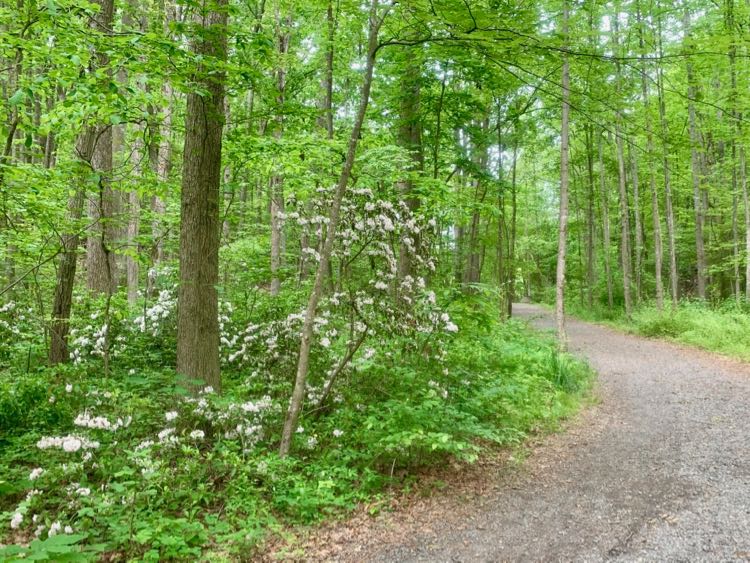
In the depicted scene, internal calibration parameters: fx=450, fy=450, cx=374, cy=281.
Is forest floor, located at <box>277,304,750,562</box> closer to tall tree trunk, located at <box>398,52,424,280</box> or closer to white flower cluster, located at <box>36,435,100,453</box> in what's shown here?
white flower cluster, located at <box>36,435,100,453</box>

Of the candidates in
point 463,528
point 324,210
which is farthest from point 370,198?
point 463,528

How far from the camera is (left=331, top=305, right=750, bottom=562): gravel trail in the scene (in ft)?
11.9

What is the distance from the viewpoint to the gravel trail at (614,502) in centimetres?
362

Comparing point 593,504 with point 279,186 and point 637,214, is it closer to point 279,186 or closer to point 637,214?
point 279,186

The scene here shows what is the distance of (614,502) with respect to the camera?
4.37 meters

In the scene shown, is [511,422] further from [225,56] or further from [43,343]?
[43,343]

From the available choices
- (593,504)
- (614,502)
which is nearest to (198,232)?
(593,504)

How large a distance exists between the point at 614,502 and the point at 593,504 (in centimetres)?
21

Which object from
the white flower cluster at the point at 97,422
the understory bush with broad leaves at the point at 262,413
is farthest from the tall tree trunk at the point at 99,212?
the white flower cluster at the point at 97,422

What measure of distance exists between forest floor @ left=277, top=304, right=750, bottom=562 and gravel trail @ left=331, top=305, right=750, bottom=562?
11 millimetres

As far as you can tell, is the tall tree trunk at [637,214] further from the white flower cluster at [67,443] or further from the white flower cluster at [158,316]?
the white flower cluster at [67,443]

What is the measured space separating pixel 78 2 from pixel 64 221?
311 cm

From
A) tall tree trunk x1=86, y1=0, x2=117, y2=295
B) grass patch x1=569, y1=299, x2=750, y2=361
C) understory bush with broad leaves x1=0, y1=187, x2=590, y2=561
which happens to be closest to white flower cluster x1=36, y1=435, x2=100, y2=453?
understory bush with broad leaves x1=0, y1=187, x2=590, y2=561

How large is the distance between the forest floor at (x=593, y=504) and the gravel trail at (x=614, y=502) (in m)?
0.01
